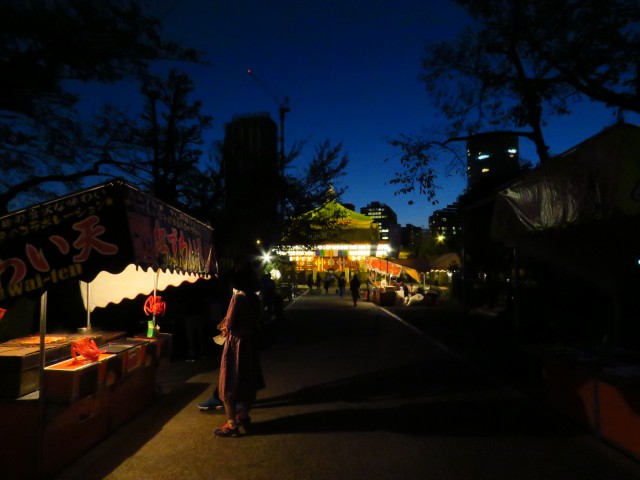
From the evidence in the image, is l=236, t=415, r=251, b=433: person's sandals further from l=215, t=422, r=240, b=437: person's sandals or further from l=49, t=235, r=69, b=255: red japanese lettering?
l=49, t=235, r=69, b=255: red japanese lettering

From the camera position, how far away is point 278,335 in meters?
15.8

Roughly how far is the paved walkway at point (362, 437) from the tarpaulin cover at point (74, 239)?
1804 millimetres

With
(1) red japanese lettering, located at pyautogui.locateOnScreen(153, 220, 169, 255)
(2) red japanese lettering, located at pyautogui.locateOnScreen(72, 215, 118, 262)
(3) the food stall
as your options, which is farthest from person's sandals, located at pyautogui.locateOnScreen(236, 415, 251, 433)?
(2) red japanese lettering, located at pyautogui.locateOnScreen(72, 215, 118, 262)

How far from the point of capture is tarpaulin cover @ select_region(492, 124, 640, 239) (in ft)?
12.6

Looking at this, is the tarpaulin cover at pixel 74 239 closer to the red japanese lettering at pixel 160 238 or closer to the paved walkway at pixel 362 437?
the red japanese lettering at pixel 160 238

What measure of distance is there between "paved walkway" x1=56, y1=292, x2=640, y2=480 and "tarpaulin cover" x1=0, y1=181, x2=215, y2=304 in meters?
1.80

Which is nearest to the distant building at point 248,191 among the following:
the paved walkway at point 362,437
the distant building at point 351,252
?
the paved walkway at point 362,437

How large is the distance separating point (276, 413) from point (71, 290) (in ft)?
13.5

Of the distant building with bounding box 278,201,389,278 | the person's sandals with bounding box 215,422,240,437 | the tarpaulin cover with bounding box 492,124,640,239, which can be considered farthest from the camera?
the distant building with bounding box 278,201,389,278

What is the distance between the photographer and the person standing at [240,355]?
223 inches

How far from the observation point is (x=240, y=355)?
575cm

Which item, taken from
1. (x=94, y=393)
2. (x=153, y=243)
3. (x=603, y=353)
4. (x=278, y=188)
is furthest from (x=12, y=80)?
(x=278, y=188)

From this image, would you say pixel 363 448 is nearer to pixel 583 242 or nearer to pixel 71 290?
pixel 583 242

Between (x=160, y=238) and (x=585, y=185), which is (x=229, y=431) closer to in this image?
(x=160, y=238)
